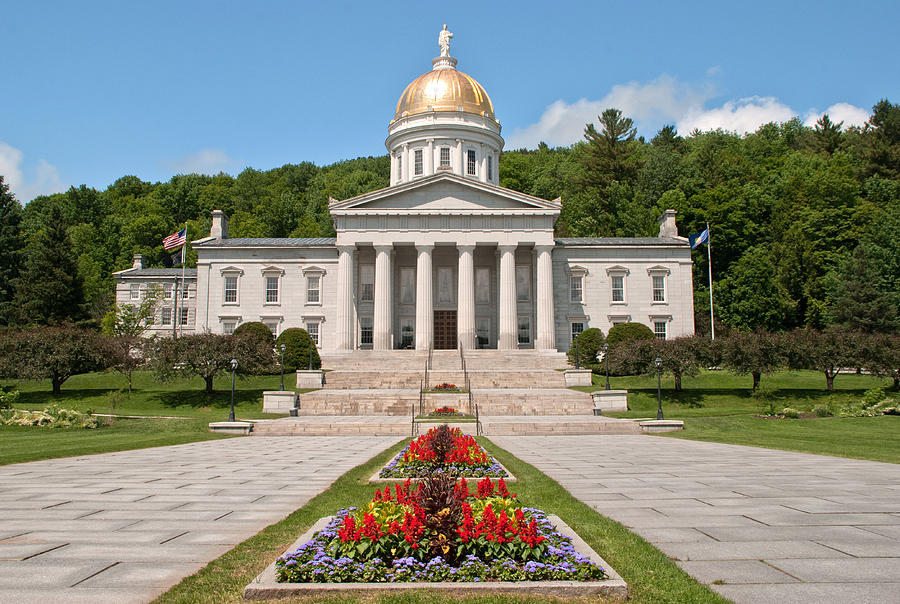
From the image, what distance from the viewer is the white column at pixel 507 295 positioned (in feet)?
153

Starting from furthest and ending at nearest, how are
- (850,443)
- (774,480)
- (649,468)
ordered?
(850,443)
(649,468)
(774,480)

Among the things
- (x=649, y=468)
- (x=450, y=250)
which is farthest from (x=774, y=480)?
(x=450, y=250)

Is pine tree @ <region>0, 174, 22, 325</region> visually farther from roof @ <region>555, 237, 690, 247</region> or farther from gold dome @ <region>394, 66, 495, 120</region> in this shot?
roof @ <region>555, 237, 690, 247</region>

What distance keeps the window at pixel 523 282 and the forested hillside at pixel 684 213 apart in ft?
61.8

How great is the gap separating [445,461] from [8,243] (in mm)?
65124

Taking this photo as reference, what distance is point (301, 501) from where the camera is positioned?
9383mm

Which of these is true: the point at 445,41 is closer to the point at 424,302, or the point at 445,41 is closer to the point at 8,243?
the point at 424,302

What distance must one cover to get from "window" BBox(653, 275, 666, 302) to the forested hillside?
351 inches

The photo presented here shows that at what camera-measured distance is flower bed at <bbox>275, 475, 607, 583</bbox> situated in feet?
17.4

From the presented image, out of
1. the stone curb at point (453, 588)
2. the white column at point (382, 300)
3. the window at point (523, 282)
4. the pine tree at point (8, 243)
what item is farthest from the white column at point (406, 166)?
the stone curb at point (453, 588)

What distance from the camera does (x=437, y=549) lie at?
5.65m

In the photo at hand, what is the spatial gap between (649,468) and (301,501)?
7.24 meters

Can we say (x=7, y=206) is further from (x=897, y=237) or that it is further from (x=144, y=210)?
(x=897, y=237)

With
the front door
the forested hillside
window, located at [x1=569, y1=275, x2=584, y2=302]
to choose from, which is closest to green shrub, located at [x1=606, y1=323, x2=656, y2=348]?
window, located at [x1=569, y1=275, x2=584, y2=302]
